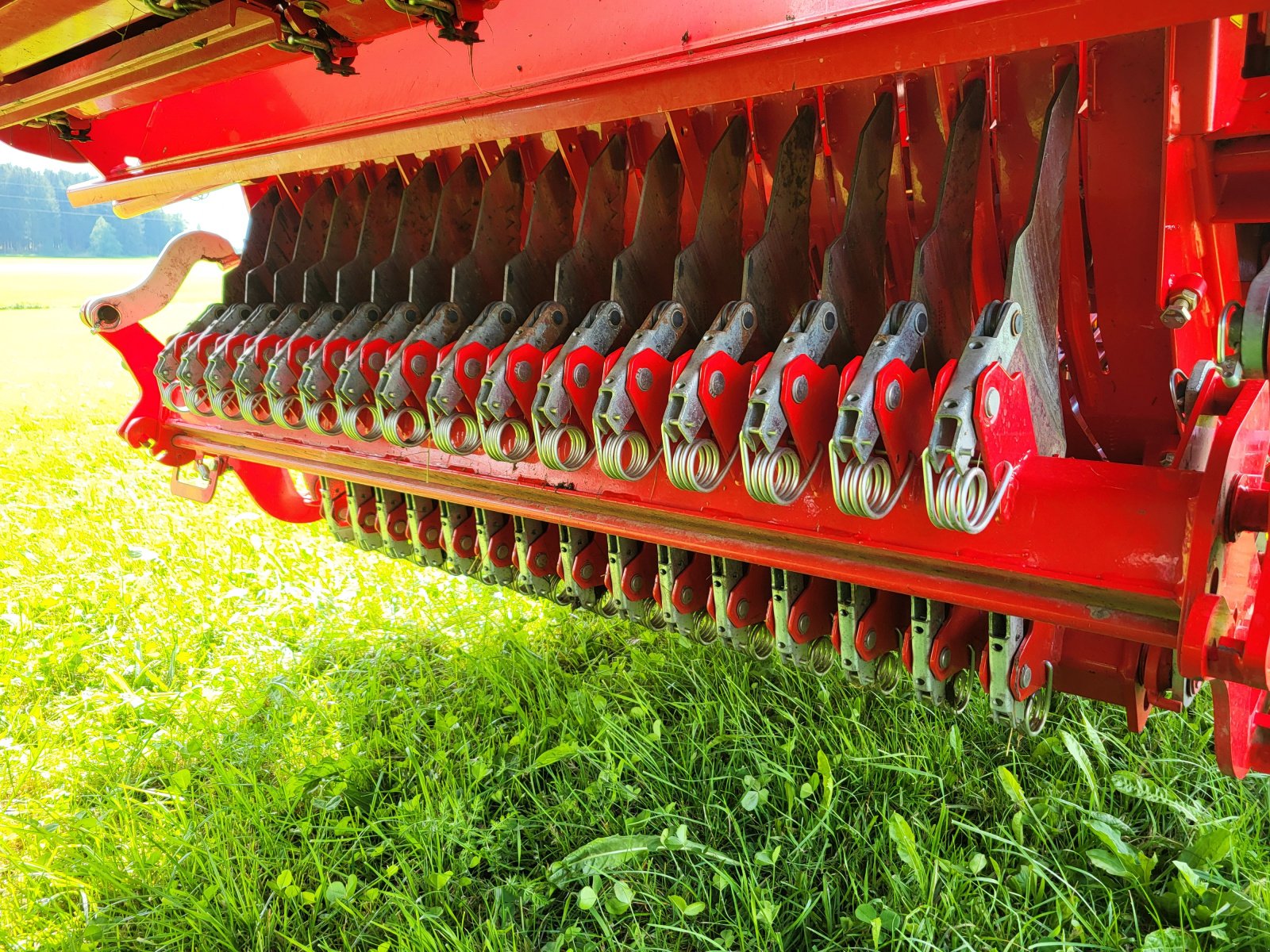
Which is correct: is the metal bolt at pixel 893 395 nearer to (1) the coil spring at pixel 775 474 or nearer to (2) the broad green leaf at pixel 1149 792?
(1) the coil spring at pixel 775 474

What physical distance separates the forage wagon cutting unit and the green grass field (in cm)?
39

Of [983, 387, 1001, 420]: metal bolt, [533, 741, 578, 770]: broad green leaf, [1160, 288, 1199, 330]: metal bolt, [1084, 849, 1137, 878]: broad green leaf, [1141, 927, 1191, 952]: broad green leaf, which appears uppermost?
[1160, 288, 1199, 330]: metal bolt

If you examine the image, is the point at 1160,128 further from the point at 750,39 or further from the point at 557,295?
the point at 557,295

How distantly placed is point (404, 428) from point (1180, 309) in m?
1.53

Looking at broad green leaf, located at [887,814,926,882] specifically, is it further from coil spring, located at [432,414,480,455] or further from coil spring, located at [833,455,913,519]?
coil spring, located at [432,414,480,455]

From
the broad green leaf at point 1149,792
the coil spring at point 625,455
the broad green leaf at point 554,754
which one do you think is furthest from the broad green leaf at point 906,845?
the coil spring at point 625,455

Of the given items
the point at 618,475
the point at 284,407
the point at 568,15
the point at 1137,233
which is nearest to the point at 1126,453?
the point at 1137,233

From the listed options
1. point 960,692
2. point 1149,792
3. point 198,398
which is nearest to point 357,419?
point 198,398

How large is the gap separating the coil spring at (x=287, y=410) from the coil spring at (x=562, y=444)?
0.87m

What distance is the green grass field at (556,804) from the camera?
5.94ft

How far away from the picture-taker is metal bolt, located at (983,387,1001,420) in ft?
3.93

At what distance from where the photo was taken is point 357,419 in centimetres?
203

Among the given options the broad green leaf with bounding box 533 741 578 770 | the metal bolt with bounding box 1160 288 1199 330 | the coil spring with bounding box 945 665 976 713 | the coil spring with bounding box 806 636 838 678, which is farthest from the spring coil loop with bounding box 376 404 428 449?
the metal bolt with bounding box 1160 288 1199 330

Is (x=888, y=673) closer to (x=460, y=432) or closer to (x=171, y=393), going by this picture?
(x=460, y=432)
